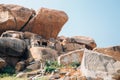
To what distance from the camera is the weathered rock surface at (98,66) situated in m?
11.2

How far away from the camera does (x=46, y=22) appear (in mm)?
30891

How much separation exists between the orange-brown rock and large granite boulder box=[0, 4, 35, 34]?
726 millimetres

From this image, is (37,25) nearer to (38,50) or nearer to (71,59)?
(38,50)

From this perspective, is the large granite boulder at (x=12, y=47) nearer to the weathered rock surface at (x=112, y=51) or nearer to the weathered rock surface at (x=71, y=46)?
the weathered rock surface at (x=71, y=46)

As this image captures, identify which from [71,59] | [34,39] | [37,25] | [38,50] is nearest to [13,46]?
[38,50]

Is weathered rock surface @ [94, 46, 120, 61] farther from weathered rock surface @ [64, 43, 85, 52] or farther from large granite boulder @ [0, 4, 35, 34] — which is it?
large granite boulder @ [0, 4, 35, 34]

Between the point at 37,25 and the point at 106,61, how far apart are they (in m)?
19.2

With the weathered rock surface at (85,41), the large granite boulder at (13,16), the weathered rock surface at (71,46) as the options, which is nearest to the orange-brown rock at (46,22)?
the large granite boulder at (13,16)

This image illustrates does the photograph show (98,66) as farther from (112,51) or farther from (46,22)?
(46,22)

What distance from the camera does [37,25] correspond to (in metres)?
31.0

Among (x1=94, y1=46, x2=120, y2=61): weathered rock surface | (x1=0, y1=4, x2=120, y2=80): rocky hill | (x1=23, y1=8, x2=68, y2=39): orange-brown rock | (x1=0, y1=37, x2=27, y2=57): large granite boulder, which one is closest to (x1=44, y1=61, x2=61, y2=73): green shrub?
(x1=0, y1=4, x2=120, y2=80): rocky hill

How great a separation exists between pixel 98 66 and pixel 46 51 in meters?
11.3

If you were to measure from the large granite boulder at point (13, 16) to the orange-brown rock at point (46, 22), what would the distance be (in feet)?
2.38

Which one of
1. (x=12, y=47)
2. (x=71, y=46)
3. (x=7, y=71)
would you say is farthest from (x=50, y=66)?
(x=71, y=46)
